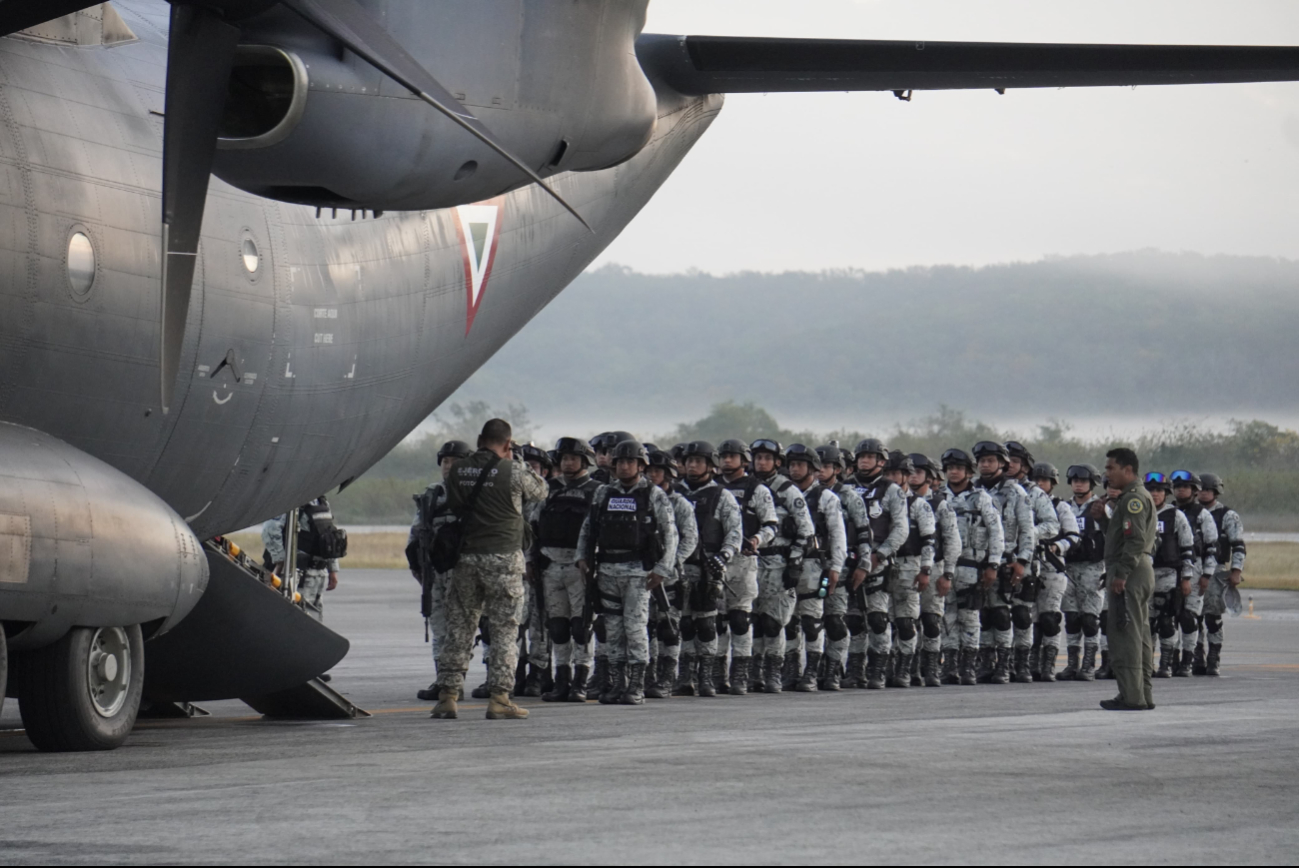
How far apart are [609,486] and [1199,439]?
3097 centimetres

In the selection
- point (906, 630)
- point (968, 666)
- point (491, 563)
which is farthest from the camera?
point (968, 666)

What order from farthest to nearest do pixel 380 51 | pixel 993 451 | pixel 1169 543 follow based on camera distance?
pixel 1169 543 → pixel 993 451 → pixel 380 51

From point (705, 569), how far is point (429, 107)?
23.9 feet

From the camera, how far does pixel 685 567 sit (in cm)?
1413

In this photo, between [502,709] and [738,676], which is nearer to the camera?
[502,709]

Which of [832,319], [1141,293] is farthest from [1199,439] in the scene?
[832,319]

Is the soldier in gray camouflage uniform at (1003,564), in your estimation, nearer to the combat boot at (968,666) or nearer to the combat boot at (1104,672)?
the combat boot at (968,666)

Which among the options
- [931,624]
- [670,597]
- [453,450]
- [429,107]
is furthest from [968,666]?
[429,107]

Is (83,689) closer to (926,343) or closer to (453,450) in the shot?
(453,450)

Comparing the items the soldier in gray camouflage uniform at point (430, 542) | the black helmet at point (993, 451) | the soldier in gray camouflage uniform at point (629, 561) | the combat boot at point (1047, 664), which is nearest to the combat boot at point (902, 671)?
the combat boot at point (1047, 664)

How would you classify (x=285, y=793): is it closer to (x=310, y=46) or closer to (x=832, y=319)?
(x=310, y=46)

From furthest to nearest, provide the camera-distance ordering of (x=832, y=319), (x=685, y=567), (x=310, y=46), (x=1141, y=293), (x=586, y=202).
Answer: (x=832, y=319) < (x=1141, y=293) < (x=685, y=567) < (x=586, y=202) < (x=310, y=46)

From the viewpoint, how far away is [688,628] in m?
14.3

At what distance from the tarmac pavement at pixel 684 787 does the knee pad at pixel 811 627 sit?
1.98 meters
